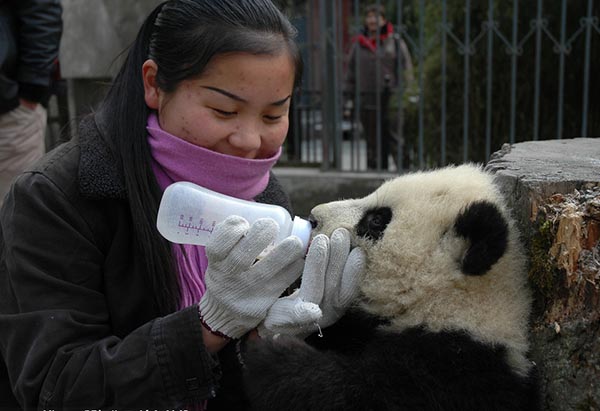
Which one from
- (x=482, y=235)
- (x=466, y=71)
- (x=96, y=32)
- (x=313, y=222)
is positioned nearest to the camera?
(x=482, y=235)

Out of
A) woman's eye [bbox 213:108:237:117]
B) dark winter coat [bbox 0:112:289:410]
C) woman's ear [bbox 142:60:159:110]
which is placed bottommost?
dark winter coat [bbox 0:112:289:410]

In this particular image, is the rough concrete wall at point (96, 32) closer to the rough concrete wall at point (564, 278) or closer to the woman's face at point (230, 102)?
the woman's face at point (230, 102)

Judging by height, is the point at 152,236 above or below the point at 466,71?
below

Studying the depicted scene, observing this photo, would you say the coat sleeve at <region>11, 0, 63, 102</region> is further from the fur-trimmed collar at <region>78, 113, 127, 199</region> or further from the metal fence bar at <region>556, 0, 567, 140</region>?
the metal fence bar at <region>556, 0, 567, 140</region>

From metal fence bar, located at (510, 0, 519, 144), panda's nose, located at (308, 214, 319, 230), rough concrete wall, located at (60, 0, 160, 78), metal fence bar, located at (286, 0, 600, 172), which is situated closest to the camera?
panda's nose, located at (308, 214, 319, 230)

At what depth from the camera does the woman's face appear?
1.57m

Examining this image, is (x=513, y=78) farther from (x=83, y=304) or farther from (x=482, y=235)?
(x=83, y=304)

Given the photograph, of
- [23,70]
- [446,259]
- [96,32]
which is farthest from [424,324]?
[96,32]

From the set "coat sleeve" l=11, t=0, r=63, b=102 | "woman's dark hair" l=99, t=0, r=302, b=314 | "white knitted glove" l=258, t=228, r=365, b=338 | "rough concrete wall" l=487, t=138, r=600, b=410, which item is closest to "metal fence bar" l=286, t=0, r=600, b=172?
"coat sleeve" l=11, t=0, r=63, b=102

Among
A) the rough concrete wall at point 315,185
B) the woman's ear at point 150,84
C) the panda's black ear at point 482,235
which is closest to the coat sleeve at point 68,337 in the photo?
the woman's ear at point 150,84

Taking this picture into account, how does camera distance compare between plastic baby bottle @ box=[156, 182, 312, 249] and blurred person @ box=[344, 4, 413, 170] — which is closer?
plastic baby bottle @ box=[156, 182, 312, 249]

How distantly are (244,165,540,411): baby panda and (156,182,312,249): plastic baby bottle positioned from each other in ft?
0.63

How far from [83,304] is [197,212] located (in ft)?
1.04

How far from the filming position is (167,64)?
1.63m
